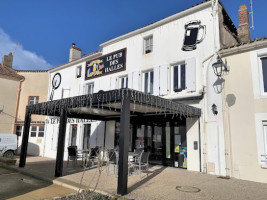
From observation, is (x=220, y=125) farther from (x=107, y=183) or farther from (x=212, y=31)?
(x=107, y=183)

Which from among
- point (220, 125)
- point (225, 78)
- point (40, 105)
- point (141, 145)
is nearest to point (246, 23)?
point (225, 78)

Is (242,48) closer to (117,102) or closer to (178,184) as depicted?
(117,102)

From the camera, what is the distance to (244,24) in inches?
373

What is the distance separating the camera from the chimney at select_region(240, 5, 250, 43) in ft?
30.6

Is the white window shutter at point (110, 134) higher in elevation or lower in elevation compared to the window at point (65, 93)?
lower

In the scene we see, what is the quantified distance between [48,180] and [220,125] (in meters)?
6.31

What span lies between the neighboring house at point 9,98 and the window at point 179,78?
529 inches

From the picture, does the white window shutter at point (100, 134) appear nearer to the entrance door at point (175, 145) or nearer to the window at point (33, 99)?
the entrance door at point (175, 145)

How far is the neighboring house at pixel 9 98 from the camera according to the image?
15.8m

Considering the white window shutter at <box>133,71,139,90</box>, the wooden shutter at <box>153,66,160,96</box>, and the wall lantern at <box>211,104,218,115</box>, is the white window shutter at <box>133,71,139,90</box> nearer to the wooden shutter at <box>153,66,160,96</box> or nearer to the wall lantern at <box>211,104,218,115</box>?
the wooden shutter at <box>153,66,160,96</box>

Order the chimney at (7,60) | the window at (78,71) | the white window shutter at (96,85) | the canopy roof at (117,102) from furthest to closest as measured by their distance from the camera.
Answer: the chimney at (7,60) < the window at (78,71) < the white window shutter at (96,85) < the canopy roof at (117,102)

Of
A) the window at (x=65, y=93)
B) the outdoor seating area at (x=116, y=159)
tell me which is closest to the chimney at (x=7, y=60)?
the window at (x=65, y=93)

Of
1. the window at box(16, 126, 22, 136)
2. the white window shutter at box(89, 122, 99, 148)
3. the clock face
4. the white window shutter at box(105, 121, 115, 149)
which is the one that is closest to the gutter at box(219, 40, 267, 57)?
the white window shutter at box(105, 121, 115, 149)

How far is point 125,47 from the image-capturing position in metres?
11.4
